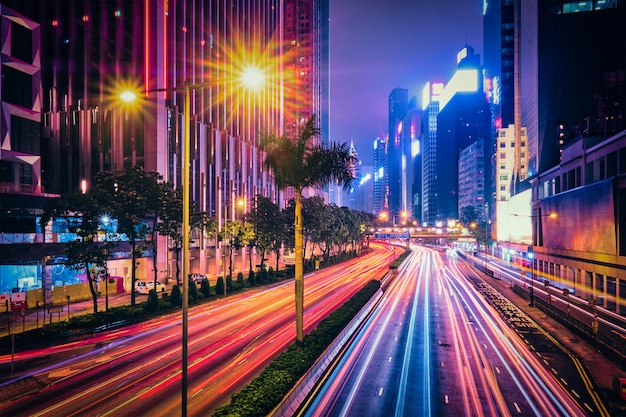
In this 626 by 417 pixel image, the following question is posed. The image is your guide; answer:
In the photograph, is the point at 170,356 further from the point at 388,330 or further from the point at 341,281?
the point at 341,281

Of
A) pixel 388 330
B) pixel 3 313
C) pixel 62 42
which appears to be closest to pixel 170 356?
pixel 388 330

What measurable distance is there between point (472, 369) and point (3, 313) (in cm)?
4328

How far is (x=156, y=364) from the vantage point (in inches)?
974

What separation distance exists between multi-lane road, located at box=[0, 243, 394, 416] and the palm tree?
5.99 meters

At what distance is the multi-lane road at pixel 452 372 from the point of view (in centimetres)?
1995

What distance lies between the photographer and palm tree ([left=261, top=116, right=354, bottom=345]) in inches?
988

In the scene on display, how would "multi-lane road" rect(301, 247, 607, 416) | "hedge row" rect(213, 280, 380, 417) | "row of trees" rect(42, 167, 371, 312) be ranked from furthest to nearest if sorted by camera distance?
"row of trees" rect(42, 167, 371, 312)
"multi-lane road" rect(301, 247, 607, 416)
"hedge row" rect(213, 280, 380, 417)

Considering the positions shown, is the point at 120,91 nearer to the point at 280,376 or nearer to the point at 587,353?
the point at 280,376

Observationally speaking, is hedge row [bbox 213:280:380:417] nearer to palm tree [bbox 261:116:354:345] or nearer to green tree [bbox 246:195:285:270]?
palm tree [bbox 261:116:354:345]

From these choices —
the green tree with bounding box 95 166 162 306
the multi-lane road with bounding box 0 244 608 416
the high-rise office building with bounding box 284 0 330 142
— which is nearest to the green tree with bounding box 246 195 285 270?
the multi-lane road with bounding box 0 244 608 416

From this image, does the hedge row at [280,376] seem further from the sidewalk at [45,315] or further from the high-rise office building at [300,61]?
the high-rise office building at [300,61]

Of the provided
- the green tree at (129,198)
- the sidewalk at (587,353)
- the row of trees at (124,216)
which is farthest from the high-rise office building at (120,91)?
the sidewalk at (587,353)

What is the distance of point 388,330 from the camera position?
36.1 m

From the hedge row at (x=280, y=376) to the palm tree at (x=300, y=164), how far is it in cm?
191
